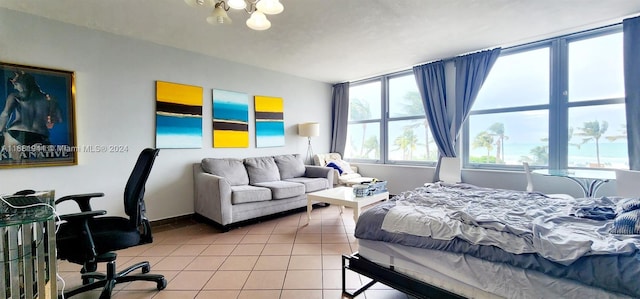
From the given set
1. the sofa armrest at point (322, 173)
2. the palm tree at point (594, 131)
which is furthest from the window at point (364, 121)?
the palm tree at point (594, 131)

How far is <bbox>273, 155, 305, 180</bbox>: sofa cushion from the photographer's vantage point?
170 inches

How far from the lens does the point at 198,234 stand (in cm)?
309

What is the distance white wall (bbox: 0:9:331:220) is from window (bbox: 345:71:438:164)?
8.68 ft

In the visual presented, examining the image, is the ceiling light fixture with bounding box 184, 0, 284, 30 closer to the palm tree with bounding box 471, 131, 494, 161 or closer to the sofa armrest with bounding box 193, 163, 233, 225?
the sofa armrest with bounding box 193, 163, 233, 225

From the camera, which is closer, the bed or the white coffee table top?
the bed

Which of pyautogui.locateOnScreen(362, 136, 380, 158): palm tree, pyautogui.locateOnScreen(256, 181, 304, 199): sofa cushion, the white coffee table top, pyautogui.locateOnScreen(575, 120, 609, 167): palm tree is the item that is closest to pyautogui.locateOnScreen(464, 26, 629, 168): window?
pyautogui.locateOnScreen(575, 120, 609, 167): palm tree

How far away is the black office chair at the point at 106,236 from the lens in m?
1.54

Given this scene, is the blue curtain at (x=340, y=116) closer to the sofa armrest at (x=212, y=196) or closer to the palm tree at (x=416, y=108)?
the palm tree at (x=416, y=108)

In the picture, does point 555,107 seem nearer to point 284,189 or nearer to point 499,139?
point 499,139

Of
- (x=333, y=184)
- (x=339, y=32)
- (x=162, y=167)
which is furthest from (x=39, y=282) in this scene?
(x=333, y=184)

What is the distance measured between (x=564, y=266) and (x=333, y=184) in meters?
3.55

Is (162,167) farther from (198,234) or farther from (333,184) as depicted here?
(333,184)

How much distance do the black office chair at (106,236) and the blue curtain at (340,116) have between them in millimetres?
4042

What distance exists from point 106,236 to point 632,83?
5060mm
